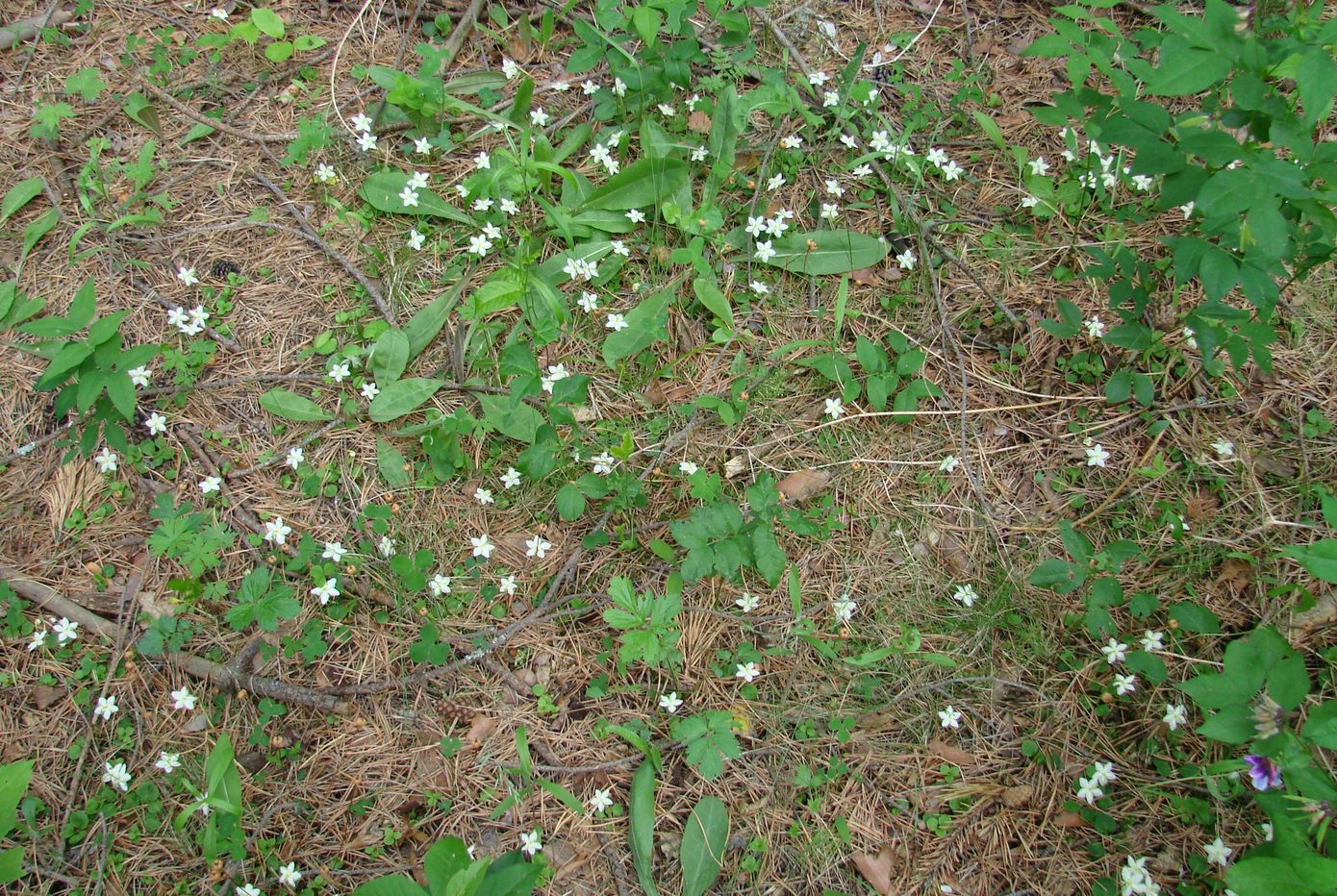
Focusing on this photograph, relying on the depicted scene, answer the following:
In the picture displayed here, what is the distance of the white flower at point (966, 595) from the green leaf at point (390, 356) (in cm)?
215

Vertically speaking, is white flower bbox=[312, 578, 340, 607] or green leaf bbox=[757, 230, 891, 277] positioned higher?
green leaf bbox=[757, 230, 891, 277]

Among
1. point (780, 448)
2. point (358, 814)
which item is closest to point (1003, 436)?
point (780, 448)

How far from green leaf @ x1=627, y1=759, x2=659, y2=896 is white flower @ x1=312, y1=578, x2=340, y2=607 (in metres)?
1.16

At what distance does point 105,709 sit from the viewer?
265 centimetres

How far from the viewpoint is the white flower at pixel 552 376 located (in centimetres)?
300

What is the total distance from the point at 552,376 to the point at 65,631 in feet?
5.92

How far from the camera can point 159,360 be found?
311cm

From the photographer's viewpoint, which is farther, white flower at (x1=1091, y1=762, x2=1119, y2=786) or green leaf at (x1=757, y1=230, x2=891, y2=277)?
green leaf at (x1=757, y1=230, x2=891, y2=277)

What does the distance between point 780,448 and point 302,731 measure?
187 cm

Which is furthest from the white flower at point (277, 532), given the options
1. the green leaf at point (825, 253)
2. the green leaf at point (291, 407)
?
the green leaf at point (825, 253)

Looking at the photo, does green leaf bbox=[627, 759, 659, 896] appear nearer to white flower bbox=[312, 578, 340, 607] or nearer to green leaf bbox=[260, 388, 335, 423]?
white flower bbox=[312, 578, 340, 607]

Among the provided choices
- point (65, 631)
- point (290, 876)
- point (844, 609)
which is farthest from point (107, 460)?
point (844, 609)

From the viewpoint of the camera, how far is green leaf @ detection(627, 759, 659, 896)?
8.24ft

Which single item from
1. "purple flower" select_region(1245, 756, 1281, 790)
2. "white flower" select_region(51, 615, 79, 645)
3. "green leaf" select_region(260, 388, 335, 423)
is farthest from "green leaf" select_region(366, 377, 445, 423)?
"purple flower" select_region(1245, 756, 1281, 790)
